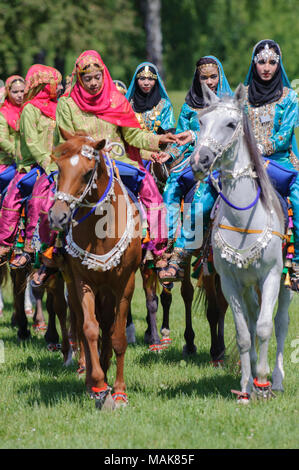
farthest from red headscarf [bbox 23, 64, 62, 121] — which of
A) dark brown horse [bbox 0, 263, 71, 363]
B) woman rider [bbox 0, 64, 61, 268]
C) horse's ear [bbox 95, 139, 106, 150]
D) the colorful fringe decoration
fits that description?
the colorful fringe decoration

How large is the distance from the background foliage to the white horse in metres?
21.2

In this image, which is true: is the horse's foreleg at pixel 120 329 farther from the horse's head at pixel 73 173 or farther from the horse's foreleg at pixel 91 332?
the horse's head at pixel 73 173

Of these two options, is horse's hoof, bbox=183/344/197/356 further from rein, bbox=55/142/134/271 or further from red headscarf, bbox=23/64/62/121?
red headscarf, bbox=23/64/62/121

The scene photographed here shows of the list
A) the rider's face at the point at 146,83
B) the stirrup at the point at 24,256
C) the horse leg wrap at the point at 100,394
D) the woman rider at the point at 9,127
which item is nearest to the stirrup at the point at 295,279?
the horse leg wrap at the point at 100,394

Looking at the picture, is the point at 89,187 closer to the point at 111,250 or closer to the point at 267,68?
the point at 111,250

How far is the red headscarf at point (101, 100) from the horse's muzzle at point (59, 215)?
1.67m

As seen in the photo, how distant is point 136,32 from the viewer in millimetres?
33062

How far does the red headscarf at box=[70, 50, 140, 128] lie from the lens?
725 cm

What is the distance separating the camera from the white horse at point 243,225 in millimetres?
6297

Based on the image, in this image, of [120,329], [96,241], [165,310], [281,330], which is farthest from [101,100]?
[165,310]

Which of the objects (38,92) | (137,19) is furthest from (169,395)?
(137,19)

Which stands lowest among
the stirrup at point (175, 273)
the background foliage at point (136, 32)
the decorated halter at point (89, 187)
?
the stirrup at point (175, 273)

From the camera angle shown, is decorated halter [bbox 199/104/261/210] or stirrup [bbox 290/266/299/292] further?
stirrup [bbox 290/266/299/292]

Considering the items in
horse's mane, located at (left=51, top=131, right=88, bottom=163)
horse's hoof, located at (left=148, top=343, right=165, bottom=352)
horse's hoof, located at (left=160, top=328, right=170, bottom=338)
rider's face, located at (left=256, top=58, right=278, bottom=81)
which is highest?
rider's face, located at (left=256, top=58, right=278, bottom=81)
